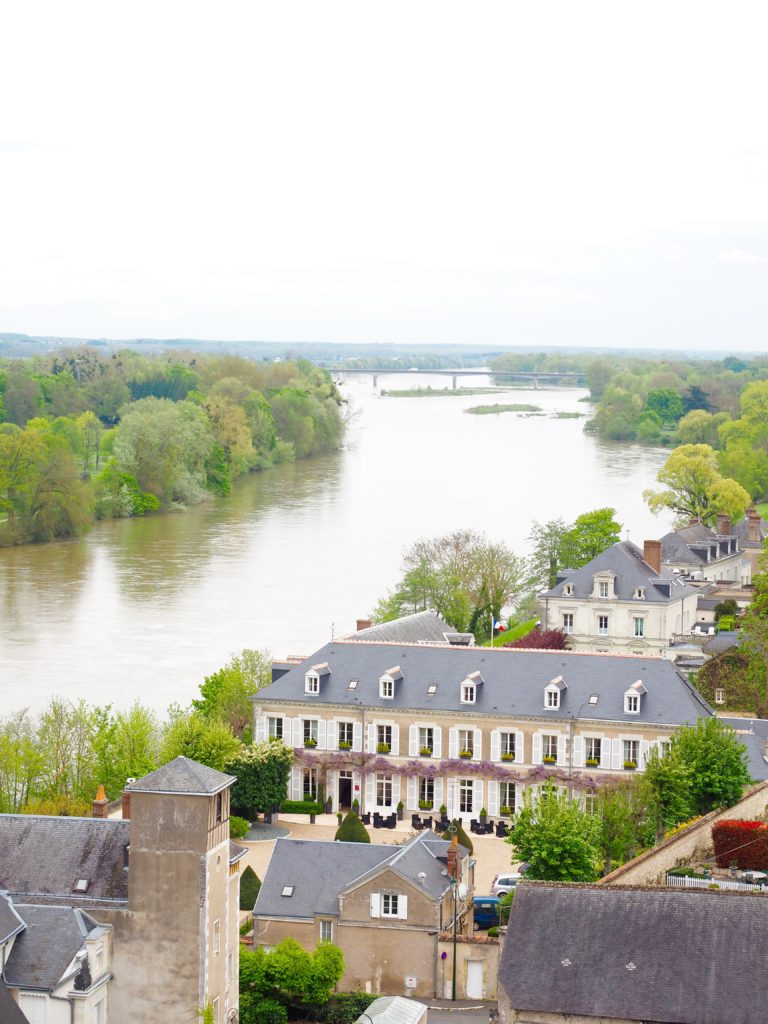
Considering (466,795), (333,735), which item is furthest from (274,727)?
(466,795)

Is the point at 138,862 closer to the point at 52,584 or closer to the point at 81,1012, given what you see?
the point at 81,1012

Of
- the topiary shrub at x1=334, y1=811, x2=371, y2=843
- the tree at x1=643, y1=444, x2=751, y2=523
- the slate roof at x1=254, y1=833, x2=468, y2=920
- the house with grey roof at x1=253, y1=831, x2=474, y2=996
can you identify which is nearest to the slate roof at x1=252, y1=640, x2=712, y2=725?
the topiary shrub at x1=334, y1=811, x2=371, y2=843

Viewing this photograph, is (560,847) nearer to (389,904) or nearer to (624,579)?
(389,904)

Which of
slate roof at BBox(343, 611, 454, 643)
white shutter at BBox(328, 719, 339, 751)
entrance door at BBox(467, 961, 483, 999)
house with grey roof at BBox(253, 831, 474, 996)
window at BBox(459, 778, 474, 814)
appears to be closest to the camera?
entrance door at BBox(467, 961, 483, 999)

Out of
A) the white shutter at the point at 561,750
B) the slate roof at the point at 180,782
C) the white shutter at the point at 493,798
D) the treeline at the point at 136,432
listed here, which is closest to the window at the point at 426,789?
the white shutter at the point at 493,798

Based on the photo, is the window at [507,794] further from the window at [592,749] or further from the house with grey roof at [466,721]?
the window at [592,749]

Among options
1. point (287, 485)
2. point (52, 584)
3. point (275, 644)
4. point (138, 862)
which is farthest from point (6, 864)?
point (287, 485)

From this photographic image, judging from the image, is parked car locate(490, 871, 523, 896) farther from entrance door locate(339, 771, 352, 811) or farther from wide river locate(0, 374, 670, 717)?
wide river locate(0, 374, 670, 717)
